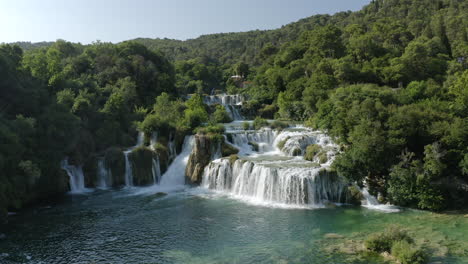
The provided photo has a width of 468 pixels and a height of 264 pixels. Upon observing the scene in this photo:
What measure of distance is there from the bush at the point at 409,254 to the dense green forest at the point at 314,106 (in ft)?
22.4

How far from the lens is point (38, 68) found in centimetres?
3262

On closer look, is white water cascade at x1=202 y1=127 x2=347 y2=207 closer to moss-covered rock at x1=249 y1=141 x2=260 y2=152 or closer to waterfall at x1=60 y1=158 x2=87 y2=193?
moss-covered rock at x1=249 y1=141 x2=260 y2=152

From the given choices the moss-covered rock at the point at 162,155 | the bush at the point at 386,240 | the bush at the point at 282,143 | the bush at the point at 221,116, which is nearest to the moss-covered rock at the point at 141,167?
the moss-covered rock at the point at 162,155

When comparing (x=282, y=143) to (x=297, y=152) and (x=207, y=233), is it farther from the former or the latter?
(x=207, y=233)

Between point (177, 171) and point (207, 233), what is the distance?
12.5m

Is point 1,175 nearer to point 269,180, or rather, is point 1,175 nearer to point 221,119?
point 269,180

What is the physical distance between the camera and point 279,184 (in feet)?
77.4

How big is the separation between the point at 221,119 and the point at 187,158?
1431cm

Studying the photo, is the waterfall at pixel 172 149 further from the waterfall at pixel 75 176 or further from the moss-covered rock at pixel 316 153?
the moss-covered rock at pixel 316 153

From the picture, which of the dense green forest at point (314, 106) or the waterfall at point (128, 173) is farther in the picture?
the waterfall at point (128, 173)

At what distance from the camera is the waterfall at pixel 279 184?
22.8 metres

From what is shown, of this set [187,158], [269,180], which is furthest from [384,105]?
[187,158]

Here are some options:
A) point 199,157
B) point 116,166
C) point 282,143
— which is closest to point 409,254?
point 282,143

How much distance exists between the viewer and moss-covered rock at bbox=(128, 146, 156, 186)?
96.4 ft
